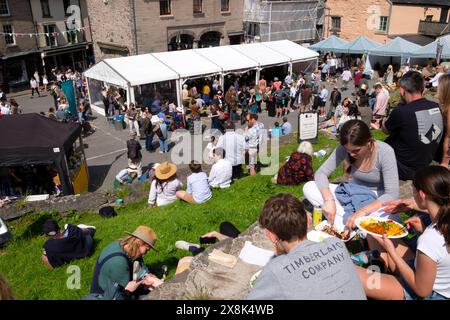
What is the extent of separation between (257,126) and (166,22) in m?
20.0

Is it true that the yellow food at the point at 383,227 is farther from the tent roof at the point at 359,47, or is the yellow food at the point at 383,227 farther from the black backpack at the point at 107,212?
the tent roof at the point at 359,47

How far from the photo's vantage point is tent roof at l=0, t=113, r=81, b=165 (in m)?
10.8

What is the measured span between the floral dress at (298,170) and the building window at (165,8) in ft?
76.9

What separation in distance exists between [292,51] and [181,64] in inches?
349

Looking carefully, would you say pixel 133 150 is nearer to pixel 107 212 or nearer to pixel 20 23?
pixel 107 212

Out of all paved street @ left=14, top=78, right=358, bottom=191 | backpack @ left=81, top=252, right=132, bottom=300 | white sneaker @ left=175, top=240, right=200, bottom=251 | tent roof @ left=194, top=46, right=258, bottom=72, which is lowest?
paved street @ left=14, top=78, right=358, bottom=191

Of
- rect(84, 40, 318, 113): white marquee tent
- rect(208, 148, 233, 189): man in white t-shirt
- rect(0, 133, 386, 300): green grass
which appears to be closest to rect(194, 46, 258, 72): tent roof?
rect(84, 40, 318, 113): white marquee tent

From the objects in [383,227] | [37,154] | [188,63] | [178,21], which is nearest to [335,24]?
[178,21]

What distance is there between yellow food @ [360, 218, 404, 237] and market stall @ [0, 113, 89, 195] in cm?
928

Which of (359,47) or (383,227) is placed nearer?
(383,227)

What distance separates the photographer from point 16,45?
29.4 m

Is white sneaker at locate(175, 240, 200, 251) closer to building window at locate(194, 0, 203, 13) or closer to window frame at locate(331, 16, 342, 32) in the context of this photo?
building window at locate(194, 0, 203, 13)

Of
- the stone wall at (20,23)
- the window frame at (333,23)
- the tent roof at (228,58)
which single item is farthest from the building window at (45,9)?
the window frame at (333,23)

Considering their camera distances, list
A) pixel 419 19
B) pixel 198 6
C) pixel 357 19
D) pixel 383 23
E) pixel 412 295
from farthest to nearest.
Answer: pixel 357 19
pixel 383 23
pixel 419 19
pixel 198 6
pixel 412 295
